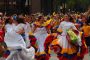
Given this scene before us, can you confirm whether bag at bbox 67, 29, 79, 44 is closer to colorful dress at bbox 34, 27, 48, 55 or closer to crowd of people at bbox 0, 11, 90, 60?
crowd of people at bbox 0, 11, 90, 60

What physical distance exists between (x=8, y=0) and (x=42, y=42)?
2517 cm

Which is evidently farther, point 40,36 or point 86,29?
point 86,29

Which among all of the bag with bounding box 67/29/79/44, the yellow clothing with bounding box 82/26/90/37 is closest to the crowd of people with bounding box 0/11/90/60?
the bag with bounding box 67/29/79/44

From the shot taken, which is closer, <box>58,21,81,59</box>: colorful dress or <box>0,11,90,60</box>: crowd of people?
<box>0,11,90,60</box>: crowd of people

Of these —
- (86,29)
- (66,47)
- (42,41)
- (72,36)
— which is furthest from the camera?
(86,29)

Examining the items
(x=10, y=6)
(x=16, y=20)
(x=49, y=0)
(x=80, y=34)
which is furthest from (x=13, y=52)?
(x=49, y=0)

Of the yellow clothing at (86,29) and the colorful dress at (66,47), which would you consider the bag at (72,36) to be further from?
the yellow clothing at (86,29)

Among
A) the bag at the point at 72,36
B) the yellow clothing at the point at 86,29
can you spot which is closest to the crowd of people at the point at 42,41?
the bag at the point at 72,36

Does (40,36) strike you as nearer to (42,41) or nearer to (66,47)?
(42,41)

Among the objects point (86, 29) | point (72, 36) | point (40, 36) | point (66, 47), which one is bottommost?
point (86, 29)

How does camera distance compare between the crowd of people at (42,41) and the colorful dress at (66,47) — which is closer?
the crowd of people at (42,41)

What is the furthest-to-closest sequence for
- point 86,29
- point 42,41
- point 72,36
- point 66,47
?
point 86,29 < point 42,41 < point 66,47 < point 72,36

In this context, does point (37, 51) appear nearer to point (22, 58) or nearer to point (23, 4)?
point (22, 58)

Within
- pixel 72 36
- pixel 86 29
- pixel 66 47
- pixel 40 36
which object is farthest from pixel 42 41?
pixel 86 29
